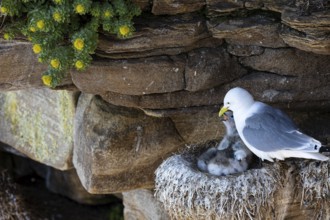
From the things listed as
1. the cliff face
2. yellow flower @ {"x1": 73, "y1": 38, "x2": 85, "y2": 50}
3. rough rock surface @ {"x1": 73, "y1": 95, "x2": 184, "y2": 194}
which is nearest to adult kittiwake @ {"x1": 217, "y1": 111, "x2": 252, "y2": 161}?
the cliff face

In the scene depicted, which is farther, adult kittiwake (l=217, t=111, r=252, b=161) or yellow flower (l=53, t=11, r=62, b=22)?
adult kittiwake (l=217, t=111, r=252, b=161)

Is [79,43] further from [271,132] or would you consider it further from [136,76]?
[271,132]

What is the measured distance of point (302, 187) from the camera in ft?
11.7

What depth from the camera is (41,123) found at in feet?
15.6

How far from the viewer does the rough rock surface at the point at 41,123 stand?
456 cm

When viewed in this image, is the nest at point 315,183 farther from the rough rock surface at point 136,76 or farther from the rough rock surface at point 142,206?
the rough rock surface at point 142,206

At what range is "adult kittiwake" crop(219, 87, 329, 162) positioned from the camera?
329 cm

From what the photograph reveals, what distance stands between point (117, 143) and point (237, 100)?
852 millimetres

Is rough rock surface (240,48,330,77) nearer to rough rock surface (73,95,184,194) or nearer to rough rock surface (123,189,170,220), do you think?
rough rock surface (73,95,184,194)

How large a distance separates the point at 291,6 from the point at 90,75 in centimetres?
99

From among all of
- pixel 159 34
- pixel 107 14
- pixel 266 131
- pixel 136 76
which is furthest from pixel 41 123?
pixel 266 131

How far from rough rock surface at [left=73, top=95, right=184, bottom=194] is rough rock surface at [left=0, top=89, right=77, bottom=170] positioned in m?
0.30

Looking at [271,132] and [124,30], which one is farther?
[271,132]

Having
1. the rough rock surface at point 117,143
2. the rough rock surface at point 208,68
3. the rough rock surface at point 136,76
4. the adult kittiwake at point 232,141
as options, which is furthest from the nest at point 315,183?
the rough rock surface at point 117,143
